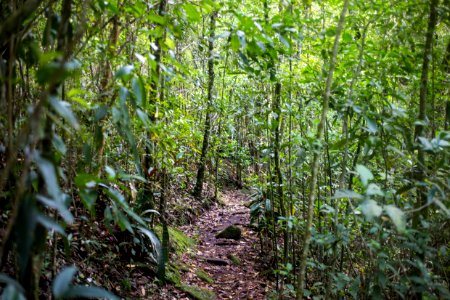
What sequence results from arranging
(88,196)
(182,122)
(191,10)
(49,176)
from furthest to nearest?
1. (182,122)
2. (191,10)
3. (88,196)
4. (49,176)

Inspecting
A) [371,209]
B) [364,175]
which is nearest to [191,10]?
[364,175]

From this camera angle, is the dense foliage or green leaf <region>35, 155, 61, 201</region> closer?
green leaf <region>35, 155, 61, 201</region>

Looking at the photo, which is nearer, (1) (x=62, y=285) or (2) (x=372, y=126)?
(1) (x=62, y=285)

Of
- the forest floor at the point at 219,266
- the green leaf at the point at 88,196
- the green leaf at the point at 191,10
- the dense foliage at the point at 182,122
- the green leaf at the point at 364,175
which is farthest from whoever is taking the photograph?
the forest floor at the point at 219,266

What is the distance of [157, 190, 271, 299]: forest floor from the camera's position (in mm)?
4595

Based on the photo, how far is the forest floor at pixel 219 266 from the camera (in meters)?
4.60

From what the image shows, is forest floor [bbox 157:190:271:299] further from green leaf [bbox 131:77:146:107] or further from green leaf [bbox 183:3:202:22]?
green leaf [bbox 183:3:202:22]

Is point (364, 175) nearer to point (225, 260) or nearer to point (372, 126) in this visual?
point (372, 126)

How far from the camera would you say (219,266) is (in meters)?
5.77

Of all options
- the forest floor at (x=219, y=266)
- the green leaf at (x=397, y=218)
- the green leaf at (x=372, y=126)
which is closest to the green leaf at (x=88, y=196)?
the green leaf at (x=397, y=218)

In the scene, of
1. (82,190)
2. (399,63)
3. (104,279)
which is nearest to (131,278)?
(104,279)

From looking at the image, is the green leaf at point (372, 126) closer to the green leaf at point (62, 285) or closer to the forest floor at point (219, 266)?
the green leaf at point (62, 285)

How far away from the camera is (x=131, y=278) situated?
383 cm

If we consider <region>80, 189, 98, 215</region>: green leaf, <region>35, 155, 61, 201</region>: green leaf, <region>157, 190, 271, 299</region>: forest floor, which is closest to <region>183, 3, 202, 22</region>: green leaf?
<region>80, 189, 98, 215</region>: green leaf
